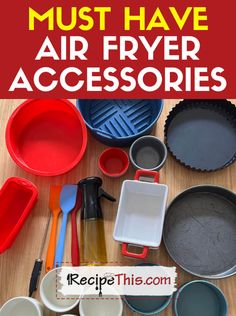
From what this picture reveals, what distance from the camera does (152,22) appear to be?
908 millimetres

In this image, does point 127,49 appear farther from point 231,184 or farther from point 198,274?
point 198,274

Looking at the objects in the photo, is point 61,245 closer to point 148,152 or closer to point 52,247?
point 52,247

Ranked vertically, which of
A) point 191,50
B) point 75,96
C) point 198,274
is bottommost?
point 198,274

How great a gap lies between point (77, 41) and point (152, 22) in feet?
0.63

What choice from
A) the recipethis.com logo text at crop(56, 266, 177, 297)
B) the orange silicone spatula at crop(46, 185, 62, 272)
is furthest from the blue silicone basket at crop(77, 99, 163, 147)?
the recipethis.com logo text at crop(56, 266, 177, 297)

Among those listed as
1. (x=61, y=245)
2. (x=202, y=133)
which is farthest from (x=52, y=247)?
(x=202, y=133)

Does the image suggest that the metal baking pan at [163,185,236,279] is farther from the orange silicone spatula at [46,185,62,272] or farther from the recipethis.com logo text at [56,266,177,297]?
the orange silicone spatula at [46,185,62,272]

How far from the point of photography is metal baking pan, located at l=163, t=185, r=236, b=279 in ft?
2.65

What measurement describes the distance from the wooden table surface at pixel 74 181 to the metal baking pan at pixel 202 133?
3 centimetres

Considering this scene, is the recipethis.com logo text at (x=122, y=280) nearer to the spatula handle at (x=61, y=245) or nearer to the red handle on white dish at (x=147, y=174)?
the spatula handle at (x=61, y=245)

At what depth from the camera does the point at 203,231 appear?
0.83m

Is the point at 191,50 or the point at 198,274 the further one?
the point at 191,50

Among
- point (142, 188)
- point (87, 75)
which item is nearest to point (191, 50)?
point (87, 75)

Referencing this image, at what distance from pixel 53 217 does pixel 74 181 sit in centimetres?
10
